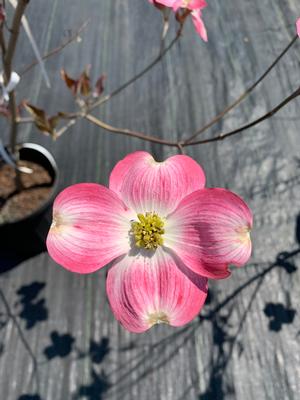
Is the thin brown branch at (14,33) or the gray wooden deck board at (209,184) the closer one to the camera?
the thin brown branch at (14,33)

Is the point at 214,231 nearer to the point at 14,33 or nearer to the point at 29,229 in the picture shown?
the point at 14,33

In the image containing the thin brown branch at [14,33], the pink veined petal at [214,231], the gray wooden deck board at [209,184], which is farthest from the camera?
the gray wooden deck board at [209,184]

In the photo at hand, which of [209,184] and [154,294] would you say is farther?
[209,184]

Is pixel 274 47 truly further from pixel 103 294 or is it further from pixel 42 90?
pixel 103 294

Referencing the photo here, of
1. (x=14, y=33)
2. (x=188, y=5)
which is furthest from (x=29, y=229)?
(x=188, y=5)

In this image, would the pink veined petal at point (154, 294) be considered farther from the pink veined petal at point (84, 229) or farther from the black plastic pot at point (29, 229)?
the black plastic pot at point (29, 229)

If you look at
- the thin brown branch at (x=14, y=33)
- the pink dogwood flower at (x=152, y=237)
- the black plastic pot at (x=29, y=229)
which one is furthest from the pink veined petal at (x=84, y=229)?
the black plastic pot at (x=29, y=229)

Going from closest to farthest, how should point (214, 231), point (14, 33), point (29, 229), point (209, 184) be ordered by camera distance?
point (214, 231)
point (14, 33)
point (29, 229)
point (209, 184)

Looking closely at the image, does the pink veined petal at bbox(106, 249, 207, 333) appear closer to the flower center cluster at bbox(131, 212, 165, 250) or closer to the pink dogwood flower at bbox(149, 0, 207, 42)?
the flower center cluster at bbox(131, 212, 165, 250)

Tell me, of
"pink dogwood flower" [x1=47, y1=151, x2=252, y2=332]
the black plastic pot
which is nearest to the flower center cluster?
"pink dogwood flower" [x1=47, y1=151, x2=252, y2=332]
